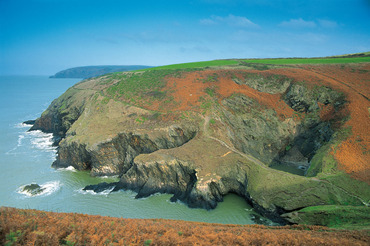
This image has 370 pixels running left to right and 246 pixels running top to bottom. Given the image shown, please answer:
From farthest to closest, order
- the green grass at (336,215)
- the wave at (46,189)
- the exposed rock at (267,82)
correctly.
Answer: the exposed rock at (267,82) → the wave at (46,189) → the green grass at (336,215)

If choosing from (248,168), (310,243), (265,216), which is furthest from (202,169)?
(310,243)

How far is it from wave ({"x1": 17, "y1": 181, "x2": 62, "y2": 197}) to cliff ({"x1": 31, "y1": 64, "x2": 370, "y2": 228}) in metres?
4.52

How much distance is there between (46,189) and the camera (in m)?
26.4

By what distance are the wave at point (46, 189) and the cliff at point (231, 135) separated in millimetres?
4521

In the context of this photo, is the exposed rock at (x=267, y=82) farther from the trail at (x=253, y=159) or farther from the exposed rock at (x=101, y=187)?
the exposed rock at (x=101, y=187)

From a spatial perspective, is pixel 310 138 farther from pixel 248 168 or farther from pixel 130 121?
pixel 130 121

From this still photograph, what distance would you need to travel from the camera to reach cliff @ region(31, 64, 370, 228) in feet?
72.7

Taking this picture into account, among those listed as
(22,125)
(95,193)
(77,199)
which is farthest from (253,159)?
(22,125)

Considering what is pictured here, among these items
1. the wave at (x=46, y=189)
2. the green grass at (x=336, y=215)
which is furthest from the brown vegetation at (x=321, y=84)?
the wave at (x=46, y=189)

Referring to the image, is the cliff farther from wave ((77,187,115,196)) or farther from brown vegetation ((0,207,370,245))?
brown vegetation ((0,207,370,245))

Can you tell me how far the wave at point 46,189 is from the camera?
25.4 metres

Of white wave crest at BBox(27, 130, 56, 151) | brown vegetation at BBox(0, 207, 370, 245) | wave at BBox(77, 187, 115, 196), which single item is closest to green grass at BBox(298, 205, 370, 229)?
brown vegetation at BBox(0, 207, 370, 245)

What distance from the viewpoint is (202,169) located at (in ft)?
80.4

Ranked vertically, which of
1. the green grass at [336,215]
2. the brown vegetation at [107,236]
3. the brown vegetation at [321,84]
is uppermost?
the brown vegetation at [321,84]
